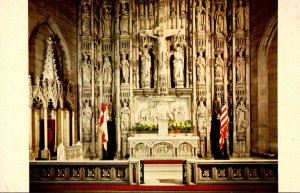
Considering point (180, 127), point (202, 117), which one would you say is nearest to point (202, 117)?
point (202, 117)

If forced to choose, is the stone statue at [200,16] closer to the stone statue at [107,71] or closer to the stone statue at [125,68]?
the stone statue at [125,68]

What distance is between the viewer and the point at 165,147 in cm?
1323

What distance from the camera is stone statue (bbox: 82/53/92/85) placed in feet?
50.3

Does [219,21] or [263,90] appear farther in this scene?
[219,21]

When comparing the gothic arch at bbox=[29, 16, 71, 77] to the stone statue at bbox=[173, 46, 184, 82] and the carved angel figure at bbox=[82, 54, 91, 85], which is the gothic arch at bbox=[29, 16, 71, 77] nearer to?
the carved angel figure at bbox=[82, 54, 91, 85]

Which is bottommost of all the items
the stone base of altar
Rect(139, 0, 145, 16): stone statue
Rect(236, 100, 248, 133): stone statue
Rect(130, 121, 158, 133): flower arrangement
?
the stone base of altar

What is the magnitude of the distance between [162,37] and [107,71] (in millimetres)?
2986

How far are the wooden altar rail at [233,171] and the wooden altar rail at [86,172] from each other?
4.78 ft

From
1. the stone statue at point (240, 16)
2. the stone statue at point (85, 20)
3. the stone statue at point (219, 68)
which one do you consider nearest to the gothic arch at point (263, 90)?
the stone statue at point (240, 16)

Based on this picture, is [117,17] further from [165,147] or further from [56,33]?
[165,147]

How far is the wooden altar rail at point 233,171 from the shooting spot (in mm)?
8086

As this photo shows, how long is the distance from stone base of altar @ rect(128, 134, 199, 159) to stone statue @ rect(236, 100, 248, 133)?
2.77 m

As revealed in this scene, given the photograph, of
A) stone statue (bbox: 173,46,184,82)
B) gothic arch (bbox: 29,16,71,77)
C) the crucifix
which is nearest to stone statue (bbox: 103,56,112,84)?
gothic arch (bbox: 29,16,71,77)
